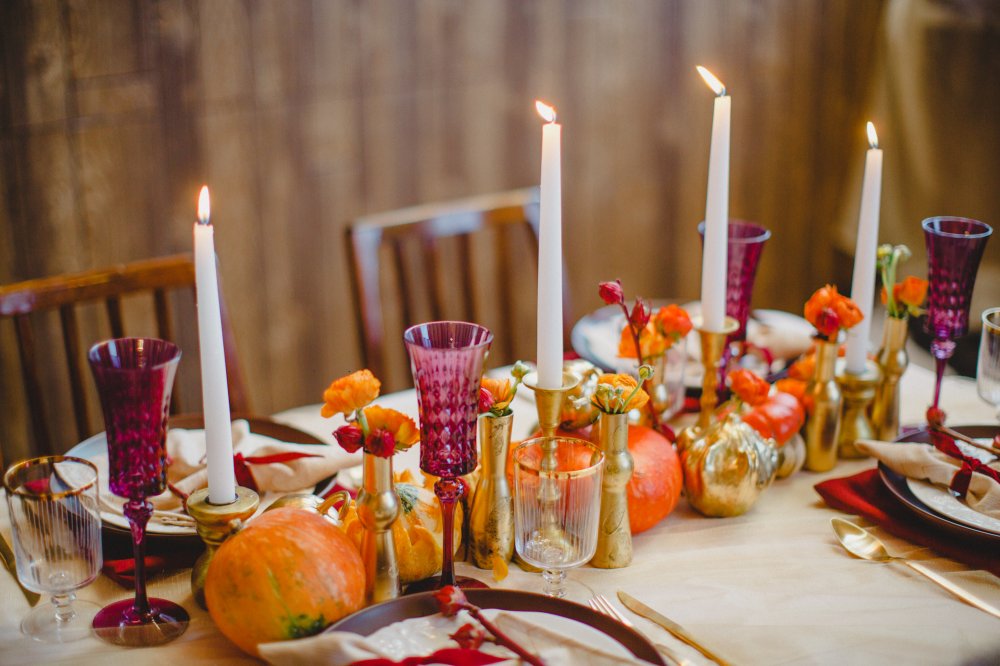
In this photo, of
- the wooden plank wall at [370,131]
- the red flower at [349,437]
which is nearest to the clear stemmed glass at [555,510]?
the red flower at [349,437]

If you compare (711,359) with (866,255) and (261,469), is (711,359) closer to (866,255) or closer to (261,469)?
(866,255)

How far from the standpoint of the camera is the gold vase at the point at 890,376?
1.32 meters

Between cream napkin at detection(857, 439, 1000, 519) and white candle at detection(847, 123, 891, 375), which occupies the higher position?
white candle at detection(847, 123, 891, 375)

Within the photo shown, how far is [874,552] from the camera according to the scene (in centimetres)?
109

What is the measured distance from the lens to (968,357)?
8.66 feet

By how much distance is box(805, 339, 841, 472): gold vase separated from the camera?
1264 millimetres

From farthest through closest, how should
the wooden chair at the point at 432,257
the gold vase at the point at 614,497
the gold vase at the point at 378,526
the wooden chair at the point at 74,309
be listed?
the wooden chair at the point at 432,257 < the wooden chair at the point at 74,309 < the gold vase at the point at 614,497 < the gold vase at the point at 378,526

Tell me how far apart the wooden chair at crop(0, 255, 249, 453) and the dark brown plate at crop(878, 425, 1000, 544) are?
37.5 inches

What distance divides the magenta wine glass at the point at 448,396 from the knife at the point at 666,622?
0.19 meters

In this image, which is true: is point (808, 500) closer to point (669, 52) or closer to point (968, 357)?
point (968, 357)

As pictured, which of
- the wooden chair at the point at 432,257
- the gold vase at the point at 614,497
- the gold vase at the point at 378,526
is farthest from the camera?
the wooden chair at the point at 432,257

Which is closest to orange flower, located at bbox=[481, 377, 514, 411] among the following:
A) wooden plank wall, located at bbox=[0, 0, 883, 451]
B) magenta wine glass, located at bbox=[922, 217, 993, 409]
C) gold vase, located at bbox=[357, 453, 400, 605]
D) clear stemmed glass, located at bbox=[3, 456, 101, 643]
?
gold vase, located at bbox=[357, 453, 400, 605]

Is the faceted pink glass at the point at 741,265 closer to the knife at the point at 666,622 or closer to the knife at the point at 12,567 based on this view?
the knife at the point at 666,622

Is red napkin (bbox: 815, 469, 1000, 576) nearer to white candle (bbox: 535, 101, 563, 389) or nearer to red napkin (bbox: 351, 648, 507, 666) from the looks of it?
white candle (bbox: 535, 101, 563, 389)
